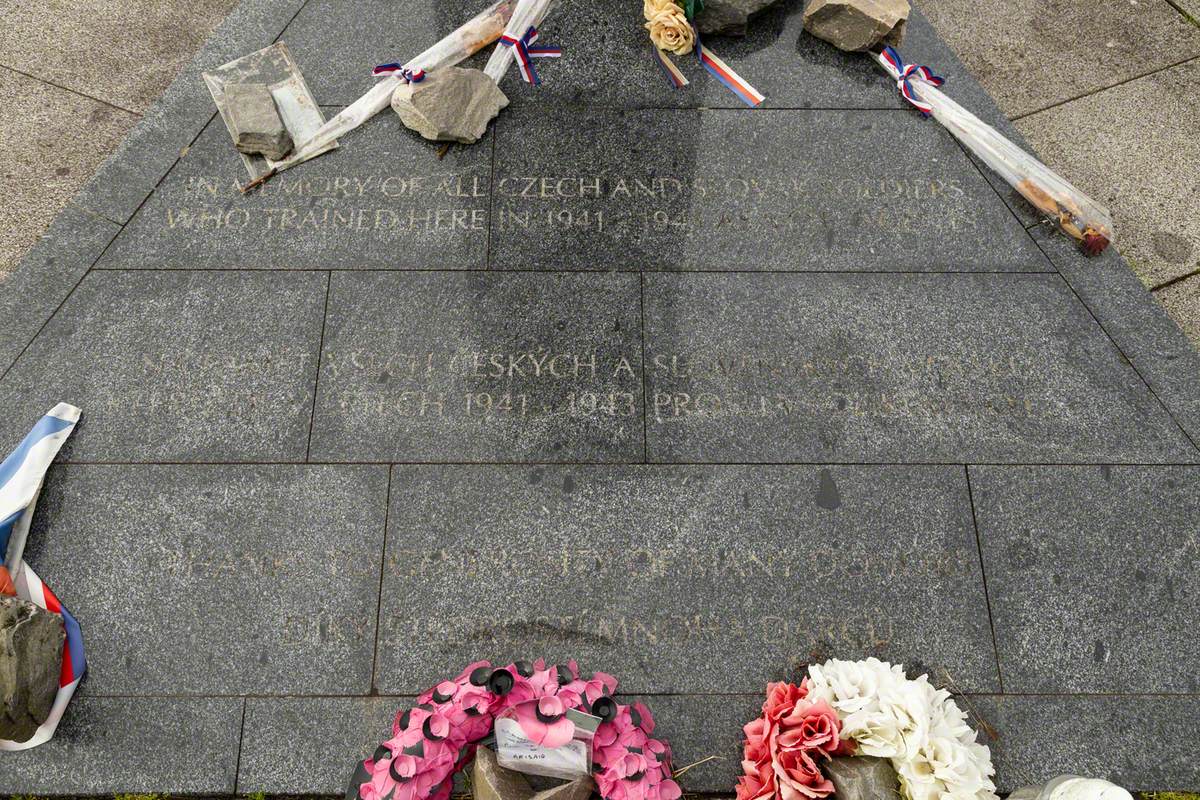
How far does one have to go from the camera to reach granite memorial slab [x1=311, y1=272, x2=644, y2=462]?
15.4 feet

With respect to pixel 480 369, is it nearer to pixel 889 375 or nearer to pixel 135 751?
pixel 889 375

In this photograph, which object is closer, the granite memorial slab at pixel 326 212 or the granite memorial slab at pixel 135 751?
the granite memorial slab at pixel 135 751

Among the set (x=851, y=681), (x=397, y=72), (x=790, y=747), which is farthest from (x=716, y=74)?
(x=790, y=747)

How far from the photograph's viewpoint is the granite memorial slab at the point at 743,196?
17.3 ft

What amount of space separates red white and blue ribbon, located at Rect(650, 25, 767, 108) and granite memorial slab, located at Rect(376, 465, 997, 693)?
288 cm

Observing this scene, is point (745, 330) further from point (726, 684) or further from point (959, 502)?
point (726, 684)

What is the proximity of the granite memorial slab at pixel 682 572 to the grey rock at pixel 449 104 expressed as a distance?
2.42 meters

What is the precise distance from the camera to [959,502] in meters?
4.61

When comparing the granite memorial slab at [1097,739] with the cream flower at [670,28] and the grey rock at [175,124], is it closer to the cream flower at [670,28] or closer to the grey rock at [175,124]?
the cream flower at [670,28]

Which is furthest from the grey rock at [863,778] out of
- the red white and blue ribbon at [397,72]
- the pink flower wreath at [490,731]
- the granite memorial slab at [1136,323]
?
the red white and blue ribbon at [397,72]

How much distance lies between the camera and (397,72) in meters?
5.75

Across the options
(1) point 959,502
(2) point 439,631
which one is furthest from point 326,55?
(1) point 959,502

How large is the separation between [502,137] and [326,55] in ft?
5.02

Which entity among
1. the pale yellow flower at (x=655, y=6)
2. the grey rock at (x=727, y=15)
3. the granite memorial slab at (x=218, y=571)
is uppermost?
the pale yellow flower at (x=655, y=6)
